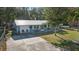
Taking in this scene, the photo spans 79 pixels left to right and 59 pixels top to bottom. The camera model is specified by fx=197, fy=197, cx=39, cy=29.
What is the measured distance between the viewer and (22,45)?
3.07 metres

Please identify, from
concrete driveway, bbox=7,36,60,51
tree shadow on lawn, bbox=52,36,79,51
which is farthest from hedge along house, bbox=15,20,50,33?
tree shadow on lawn, bbox=52,36,79,51

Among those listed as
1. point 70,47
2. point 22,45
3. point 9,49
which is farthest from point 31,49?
point 70,47

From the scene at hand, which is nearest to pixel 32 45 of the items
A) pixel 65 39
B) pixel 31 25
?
pixel 31 25

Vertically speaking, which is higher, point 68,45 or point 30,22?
point 30,22

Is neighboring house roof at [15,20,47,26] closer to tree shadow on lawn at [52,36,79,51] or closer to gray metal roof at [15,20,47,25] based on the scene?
gray metal roof at [15,20,47,25]

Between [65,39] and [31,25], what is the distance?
0.57 m

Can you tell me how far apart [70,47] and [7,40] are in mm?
984

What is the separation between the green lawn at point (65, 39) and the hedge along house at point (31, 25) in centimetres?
15

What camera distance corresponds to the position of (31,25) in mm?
3053

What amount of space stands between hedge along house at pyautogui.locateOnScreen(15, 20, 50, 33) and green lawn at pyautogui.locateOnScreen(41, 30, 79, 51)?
149 millimetres

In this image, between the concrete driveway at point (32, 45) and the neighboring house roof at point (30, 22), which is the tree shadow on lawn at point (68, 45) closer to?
the concrete driveway at point (32, 45)

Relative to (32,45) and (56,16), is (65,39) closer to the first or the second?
(56,16)
